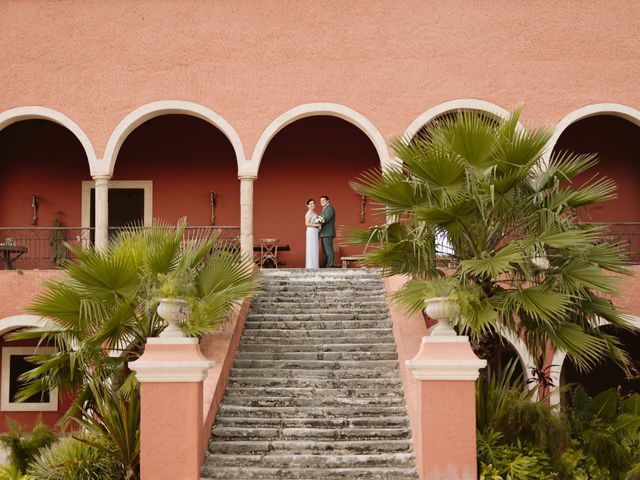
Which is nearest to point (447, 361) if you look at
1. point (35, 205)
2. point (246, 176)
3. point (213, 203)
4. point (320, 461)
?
point (320, 461)

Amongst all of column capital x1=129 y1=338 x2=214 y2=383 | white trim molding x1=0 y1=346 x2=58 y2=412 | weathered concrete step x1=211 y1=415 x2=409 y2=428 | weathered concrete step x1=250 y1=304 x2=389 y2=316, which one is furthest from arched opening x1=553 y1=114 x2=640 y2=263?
column capital x1=129 y1=338 x2=214 y2=383

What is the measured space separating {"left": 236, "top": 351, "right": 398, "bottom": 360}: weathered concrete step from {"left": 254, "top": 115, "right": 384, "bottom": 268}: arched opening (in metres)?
6.55

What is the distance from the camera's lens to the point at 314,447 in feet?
30.7

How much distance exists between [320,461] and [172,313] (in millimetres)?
2075

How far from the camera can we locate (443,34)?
48.9 ft

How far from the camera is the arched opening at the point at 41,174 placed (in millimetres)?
17703

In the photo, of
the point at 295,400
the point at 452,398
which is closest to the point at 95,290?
the point at 295,400

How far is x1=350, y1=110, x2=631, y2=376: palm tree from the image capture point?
30.6 feet

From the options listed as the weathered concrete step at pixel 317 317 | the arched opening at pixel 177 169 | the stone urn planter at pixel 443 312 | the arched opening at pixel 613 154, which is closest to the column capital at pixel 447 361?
the stone urn planter at pixel 443 312

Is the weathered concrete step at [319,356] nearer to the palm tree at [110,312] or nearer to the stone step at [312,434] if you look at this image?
the palm tree at [110,312]

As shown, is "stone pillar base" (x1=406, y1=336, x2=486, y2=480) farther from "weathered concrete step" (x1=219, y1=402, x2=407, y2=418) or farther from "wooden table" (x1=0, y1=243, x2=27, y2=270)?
"wooden table" (x1=0, y1=243, x2=27, y2=270)

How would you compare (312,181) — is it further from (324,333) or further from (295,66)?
(324,333)

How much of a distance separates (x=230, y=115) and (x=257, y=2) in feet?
6.29

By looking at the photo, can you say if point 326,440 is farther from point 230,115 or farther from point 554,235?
point 230,115
